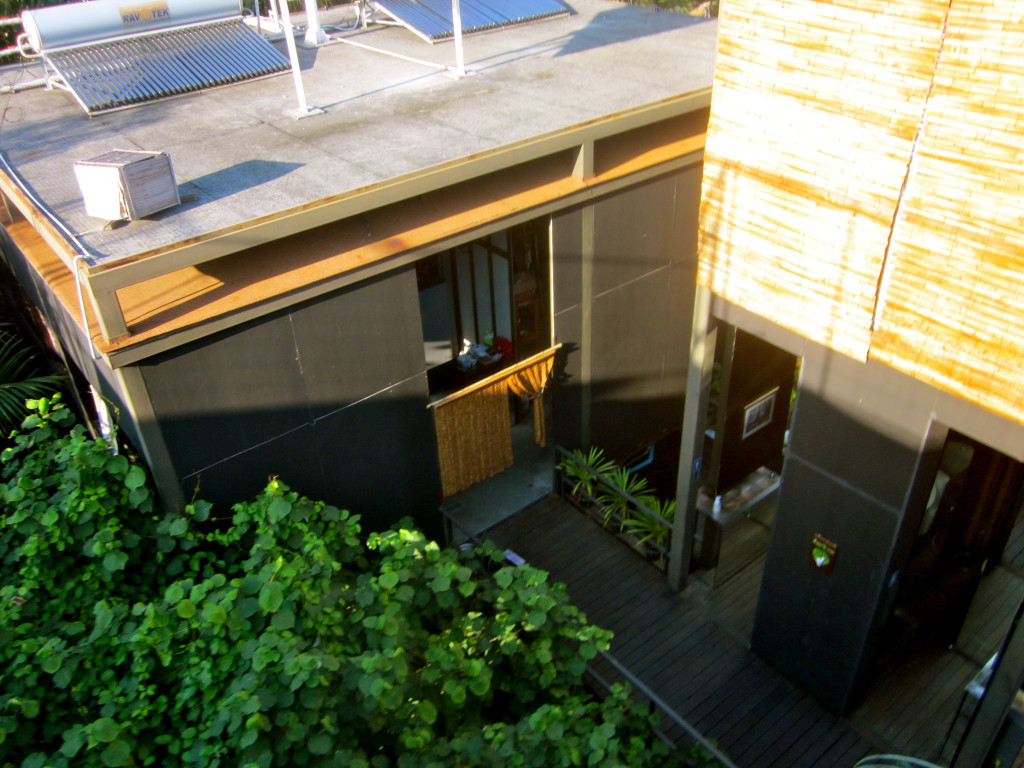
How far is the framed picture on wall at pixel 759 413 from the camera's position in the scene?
9.49 m

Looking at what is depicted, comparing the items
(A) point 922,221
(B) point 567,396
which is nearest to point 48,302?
(B) point 567,396

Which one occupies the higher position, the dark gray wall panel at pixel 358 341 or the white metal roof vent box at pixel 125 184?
the white metal roof vent box at pixel 125 184

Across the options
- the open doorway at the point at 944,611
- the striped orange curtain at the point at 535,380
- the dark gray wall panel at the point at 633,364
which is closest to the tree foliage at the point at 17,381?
the striped orange curtain at the point at 535,380

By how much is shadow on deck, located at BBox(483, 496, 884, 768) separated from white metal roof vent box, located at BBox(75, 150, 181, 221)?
545 cm

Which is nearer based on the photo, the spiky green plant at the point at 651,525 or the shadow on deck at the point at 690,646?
the shadow on deck at the point at 690,646

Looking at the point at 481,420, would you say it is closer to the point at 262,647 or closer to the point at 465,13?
the point at 262,647

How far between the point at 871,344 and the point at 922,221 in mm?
1035

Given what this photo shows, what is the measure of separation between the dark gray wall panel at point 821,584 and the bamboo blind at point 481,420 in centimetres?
336

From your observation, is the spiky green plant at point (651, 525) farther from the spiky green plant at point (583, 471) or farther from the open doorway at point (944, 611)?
the open doorway at point (944, 611)

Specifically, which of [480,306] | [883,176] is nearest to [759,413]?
[480,306]

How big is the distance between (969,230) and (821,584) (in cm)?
357

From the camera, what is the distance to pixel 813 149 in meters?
5.96

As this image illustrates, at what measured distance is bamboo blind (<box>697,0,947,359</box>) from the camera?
5.34 metres

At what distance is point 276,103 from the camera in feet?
30.5
